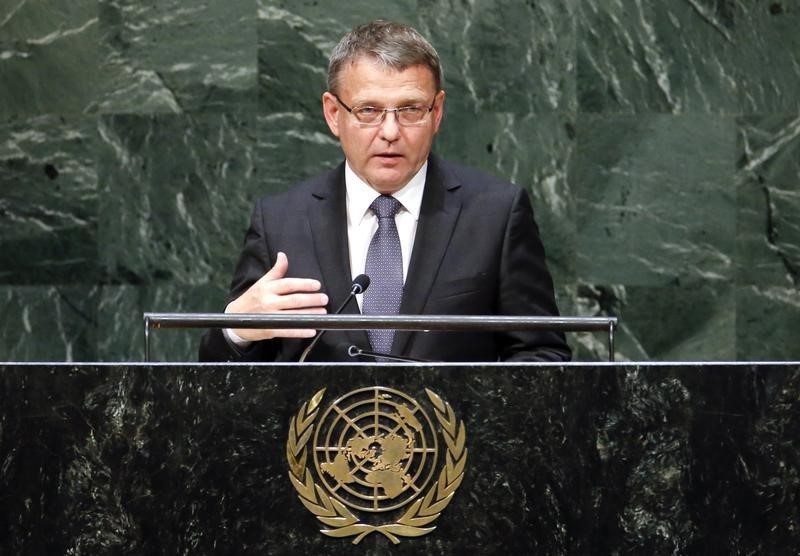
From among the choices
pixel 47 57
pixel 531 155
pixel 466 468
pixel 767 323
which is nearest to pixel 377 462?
pixel 466 468

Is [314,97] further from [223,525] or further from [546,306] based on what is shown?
[223,525]

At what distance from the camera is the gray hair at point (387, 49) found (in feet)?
10.8

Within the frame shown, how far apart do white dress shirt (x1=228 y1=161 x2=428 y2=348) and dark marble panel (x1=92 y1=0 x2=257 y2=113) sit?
1.87m

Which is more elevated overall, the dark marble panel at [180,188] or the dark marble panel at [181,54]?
the dark marble panel at [181,54]

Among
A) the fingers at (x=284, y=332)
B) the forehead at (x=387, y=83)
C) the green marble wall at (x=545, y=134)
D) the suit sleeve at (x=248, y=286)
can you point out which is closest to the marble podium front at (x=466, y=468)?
the fingers at (x=284, y=332)

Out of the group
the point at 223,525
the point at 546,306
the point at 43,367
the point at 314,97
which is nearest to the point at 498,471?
the point at 223,525

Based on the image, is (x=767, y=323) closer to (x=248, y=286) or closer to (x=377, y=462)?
(x=248, y=286)

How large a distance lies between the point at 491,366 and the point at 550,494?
0.23m

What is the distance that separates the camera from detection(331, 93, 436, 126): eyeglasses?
329 cm

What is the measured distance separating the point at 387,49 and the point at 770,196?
2.32 m

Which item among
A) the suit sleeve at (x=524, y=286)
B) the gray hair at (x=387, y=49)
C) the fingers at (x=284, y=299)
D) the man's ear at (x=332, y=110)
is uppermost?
the gray hair at (x=387, y=49)

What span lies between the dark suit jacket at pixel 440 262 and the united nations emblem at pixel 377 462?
80 centimetres

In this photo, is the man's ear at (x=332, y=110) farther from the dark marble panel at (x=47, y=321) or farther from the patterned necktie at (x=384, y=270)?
the dark marble panel at (x=47, y=321)

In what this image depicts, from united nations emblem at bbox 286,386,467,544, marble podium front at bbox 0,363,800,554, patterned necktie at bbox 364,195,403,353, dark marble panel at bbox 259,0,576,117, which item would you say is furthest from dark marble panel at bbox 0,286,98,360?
united nations emblem at bbox 286,386,467,544
